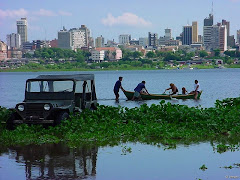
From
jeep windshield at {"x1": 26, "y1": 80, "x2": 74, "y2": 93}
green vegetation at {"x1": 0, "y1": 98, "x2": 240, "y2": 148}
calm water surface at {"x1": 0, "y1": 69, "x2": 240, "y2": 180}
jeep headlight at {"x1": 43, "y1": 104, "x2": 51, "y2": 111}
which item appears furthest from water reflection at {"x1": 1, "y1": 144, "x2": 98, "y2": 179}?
jeep windshield at {"x1": 26, "y1": 80, "x2": 74, "y2": 93}

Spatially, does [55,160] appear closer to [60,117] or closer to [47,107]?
[47,107]

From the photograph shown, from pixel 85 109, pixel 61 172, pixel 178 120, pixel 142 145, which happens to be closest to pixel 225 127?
pixel 178 120

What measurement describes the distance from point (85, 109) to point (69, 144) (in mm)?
3350

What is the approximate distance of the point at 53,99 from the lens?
1891 centimetres

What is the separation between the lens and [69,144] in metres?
16.0

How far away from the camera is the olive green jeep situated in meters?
17.5

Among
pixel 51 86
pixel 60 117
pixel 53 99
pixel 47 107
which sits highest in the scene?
pixel 51 86

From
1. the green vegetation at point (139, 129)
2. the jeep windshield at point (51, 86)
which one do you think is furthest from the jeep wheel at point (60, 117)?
the jeep windshield at point (51, 86)

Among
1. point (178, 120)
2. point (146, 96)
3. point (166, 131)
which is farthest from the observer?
point (146, 96)

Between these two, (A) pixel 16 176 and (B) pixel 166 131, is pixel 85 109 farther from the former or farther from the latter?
(A) pixel 16 176

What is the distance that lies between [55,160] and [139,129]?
4666 millimetres

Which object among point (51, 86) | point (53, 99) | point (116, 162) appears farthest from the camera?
point (51, 86)

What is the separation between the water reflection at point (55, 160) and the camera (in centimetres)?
1202

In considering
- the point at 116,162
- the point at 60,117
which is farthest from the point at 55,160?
the point at 60,117
